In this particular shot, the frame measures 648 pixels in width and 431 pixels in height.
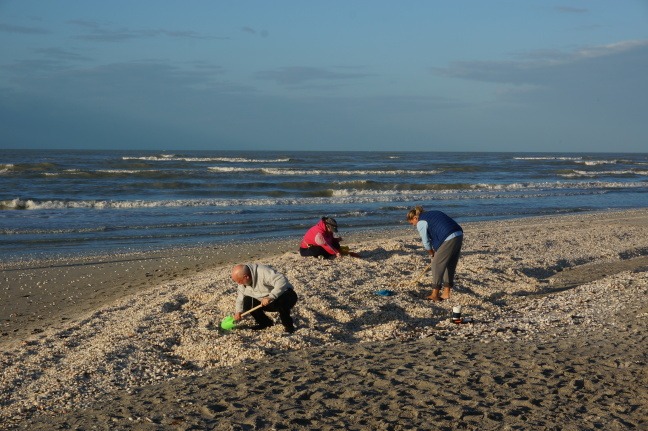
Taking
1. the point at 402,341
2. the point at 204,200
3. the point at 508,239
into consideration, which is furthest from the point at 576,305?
the point at 204,200

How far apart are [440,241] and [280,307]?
2.61m

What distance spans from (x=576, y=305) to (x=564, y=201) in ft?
60.3

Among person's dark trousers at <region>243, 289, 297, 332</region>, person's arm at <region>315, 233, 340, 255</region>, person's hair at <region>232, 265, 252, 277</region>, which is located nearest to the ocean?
person's arm at <region>315, 233, 340, 255</region>

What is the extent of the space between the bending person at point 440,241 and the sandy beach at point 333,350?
412 millimetres

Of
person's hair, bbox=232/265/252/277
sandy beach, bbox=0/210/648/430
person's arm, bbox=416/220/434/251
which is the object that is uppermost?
person's arm, bbox=416/220/434/251

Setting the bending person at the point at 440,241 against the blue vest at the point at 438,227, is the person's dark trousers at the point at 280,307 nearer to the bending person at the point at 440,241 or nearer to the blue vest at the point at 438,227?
the bending person at the point at 440,241

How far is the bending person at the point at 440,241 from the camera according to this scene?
8.01 meters

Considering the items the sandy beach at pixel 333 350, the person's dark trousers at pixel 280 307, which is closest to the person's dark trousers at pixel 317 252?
the sandy beach at pixel 333 350

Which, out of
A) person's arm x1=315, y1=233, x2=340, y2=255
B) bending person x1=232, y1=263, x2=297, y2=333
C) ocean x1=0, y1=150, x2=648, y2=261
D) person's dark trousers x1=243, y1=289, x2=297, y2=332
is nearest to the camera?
bending person x1=232, y1=263, x2=297, y2=333

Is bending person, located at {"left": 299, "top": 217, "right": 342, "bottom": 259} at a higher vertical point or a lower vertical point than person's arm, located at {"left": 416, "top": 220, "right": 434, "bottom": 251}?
lower

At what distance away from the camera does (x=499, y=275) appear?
9727 mm

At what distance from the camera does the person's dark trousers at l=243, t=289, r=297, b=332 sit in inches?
257

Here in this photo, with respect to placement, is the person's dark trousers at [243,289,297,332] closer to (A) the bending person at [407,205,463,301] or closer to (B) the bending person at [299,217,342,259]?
(A) the bending person at [407,205,463,301]

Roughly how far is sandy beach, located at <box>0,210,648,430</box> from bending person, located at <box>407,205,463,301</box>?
412mm
